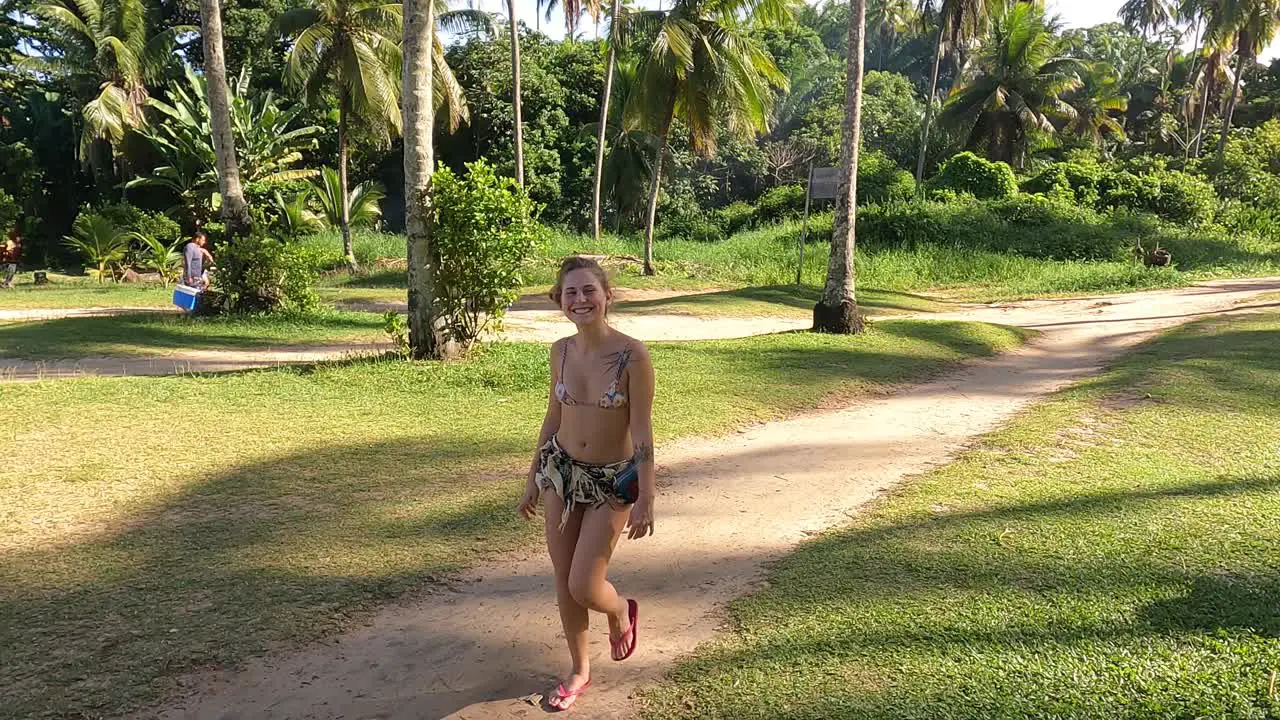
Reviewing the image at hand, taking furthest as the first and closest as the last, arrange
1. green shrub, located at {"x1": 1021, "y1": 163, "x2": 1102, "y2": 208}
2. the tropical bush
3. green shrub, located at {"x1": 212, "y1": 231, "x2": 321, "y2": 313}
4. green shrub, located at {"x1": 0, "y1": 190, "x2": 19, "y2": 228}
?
green shrub, located at {"x1": 1021, "y1": 163, "x2": 1102, "y2": 208} < green shrub, located at {"x1": 0, "y1": 190, "x2": 19, "y2": 228} < the tropical bush < green shrub, located at {"x1": 212, "y1": 231, "x2": 321, "y2": 313}

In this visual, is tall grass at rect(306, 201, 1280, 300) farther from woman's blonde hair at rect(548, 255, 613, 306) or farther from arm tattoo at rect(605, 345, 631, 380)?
arm tattoo at rect(605, 345, 631, 380)

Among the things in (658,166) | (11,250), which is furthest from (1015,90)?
(11,250)

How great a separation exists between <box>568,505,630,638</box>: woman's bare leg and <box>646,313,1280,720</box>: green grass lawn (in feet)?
1.39

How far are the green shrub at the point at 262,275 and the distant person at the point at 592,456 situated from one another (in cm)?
1038

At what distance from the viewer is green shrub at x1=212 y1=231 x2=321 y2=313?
1229cm

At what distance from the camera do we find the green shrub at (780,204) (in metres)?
30.6

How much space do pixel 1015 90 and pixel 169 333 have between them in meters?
29.4

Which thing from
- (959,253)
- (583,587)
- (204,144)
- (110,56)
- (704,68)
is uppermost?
(110,56)

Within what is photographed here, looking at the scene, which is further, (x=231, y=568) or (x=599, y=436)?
(x=231, y=568)

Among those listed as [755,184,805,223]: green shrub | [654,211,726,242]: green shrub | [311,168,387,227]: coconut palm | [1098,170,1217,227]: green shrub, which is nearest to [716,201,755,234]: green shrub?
[654,211,726,242]: green shrub

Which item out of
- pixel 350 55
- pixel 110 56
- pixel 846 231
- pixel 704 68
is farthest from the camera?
pixel 110 56

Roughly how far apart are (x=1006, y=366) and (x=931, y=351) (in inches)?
32.8

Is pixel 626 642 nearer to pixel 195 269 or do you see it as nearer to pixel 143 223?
pixel 195 269

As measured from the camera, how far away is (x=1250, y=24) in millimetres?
30828
